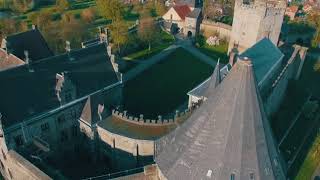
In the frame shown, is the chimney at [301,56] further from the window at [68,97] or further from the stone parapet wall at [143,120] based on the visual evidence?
the window at [68,97]

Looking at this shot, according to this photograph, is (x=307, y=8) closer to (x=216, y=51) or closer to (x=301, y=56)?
(x=216, y=51)

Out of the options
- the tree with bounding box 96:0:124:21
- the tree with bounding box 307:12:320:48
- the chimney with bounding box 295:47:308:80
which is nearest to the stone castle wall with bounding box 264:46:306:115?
the chimney with bounding box 295:47:308:80

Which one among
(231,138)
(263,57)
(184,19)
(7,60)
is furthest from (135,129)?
(184,19)

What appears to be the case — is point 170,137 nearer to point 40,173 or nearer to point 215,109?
point 215,109

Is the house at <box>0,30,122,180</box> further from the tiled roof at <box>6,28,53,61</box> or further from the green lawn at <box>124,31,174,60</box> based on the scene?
the green lawn at <box>124,31,174,60</box>

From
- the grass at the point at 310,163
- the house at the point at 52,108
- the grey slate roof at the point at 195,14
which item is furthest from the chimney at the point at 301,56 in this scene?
the house at the point at 52,108
